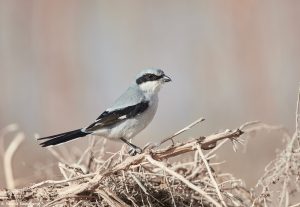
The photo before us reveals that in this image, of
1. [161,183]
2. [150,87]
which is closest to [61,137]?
[150,87]

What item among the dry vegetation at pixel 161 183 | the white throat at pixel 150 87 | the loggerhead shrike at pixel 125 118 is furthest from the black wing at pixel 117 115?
the dry vegetation at pixel 161 183

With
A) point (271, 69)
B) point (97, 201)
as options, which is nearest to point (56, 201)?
point (97, 201)

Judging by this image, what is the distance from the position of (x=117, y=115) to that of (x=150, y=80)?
26 centimetres

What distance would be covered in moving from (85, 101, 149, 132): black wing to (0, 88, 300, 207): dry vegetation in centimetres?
49

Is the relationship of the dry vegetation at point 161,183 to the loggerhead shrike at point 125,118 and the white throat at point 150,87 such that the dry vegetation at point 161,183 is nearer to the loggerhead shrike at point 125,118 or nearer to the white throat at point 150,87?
the loggerhead shrike at point 125,118

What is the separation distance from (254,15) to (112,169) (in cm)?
578

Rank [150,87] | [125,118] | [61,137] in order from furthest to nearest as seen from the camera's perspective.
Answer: [150,87]
[125,118]
[61,137]

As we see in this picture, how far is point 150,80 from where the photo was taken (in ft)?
9.37

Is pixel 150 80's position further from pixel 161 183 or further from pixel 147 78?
pixel 161 183

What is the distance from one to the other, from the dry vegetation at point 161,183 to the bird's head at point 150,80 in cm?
69

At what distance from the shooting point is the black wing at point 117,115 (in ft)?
8.75

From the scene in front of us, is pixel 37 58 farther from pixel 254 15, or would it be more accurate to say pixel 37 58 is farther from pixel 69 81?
pixel 254 15

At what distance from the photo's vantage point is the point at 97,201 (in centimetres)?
181

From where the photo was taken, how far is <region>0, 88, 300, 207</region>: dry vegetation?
1.75m
